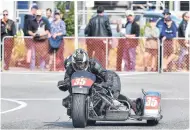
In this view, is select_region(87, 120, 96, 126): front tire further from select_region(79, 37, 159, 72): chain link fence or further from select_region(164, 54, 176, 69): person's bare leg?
select_region(164, 54, 176, 69): person's bare leg

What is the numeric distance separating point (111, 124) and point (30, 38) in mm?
12719

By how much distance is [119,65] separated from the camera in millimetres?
25656

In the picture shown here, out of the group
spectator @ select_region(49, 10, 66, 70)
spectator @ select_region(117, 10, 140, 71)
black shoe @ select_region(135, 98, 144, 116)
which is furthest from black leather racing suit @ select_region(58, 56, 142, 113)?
spectator @ select_region(49, 10, 66, 70)

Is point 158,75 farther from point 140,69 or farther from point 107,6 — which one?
point 107,6

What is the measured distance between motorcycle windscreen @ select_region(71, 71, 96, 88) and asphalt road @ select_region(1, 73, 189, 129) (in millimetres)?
623

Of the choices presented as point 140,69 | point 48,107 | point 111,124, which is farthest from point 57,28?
point 111,124

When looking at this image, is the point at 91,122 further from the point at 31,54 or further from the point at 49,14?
the point at 49,14

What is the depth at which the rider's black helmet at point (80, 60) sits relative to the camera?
43.1 ft

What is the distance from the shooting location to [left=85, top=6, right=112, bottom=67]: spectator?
25828 mm

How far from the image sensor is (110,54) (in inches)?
1014

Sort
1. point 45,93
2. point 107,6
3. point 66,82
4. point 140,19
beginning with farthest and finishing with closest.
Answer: point 107,6, point 140,19, point 45,93, point 66,82

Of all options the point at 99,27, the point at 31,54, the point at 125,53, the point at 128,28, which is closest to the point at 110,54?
the point at 125,53

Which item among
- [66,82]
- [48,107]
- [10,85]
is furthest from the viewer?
[10,85]

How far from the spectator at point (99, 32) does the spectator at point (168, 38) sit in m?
1.48
